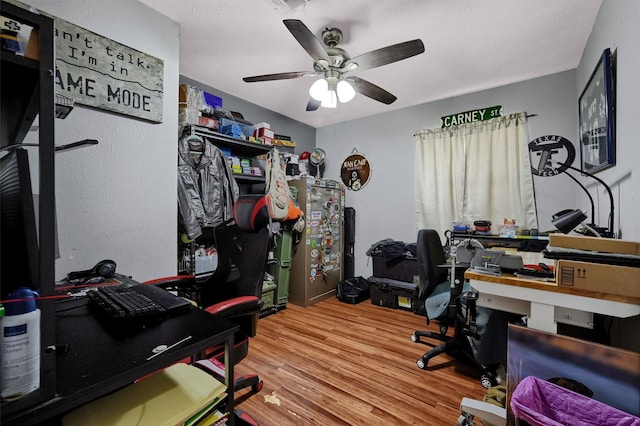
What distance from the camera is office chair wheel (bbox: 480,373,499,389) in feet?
5.90

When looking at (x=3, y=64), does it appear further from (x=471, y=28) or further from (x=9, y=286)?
(x=471, y=28)

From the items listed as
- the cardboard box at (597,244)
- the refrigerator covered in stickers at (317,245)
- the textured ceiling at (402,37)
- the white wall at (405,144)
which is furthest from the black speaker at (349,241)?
the cardboard box at (597,244)

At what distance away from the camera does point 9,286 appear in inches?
22.7

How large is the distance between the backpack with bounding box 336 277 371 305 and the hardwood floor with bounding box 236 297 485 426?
61 cm

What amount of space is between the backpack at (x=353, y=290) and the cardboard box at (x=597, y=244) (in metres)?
2.49

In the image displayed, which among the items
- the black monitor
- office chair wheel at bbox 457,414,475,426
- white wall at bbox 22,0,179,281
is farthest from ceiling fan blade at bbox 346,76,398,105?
office chair wheel at bbox 457,414,475,426

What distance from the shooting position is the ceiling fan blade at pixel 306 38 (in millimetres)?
1501

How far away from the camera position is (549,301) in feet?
3.82

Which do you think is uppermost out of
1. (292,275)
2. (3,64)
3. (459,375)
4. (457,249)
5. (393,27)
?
(393,27)

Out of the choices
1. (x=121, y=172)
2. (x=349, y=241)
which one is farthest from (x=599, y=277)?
(x=349, y=241)

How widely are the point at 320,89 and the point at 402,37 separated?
2.52 ft

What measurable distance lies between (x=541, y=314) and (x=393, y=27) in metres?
2.03

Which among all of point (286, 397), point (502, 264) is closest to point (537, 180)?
point (502, 264)

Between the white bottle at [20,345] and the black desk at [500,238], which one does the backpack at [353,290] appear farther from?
the white bottle at [20,345]
